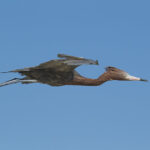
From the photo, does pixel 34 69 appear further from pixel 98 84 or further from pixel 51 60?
pixel 98 84

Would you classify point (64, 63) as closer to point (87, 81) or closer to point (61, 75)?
point (61, 75)

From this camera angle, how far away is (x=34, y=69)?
38.6ft

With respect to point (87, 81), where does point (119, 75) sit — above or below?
above

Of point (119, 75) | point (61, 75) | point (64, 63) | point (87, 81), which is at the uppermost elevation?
point (64, 63)

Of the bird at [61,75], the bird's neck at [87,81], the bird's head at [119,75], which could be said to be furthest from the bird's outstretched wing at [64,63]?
the bird's head at [119,75]

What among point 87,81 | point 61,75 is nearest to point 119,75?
point 87,81

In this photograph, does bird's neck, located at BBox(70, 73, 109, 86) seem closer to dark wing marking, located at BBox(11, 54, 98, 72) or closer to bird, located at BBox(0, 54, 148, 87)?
bird, located at BBox(0, 54, 148, 87)

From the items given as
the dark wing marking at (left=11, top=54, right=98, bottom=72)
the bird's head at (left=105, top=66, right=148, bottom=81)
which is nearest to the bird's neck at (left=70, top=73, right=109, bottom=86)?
the bird's head at (left=105, top=66, right=148, bottom=81)

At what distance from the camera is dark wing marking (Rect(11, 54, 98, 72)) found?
1049cm

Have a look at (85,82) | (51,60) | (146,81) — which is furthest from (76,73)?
(146,81)

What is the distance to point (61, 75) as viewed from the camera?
11961 mm

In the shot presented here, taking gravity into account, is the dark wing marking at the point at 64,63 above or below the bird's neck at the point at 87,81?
above

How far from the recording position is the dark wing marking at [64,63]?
413 inches

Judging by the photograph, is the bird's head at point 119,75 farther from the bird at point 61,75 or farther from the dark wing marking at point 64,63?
the dark wing marking at point 64,63
